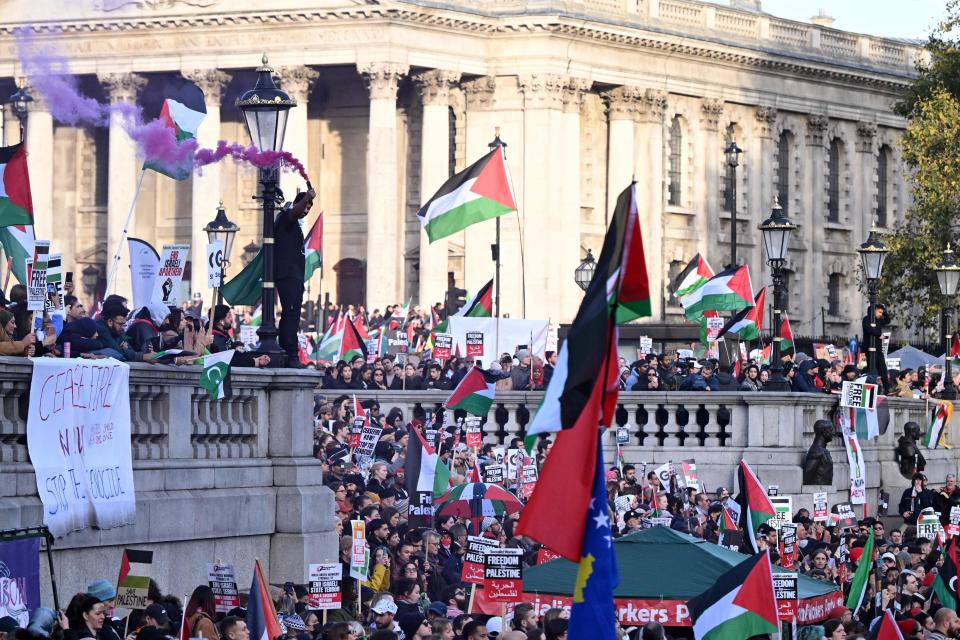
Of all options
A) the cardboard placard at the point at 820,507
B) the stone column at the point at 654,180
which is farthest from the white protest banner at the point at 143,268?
the stone column at the point at 654,180

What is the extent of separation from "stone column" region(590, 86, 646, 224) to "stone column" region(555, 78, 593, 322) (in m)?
2.21

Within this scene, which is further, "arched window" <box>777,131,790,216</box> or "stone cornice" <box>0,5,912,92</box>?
"arched window" <box>777,131,790,216</box>

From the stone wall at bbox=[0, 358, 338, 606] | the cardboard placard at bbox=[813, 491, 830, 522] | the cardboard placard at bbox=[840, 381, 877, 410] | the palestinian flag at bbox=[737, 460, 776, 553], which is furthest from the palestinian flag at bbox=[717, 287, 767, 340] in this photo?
the stone wall at bbox=[0, 358, 338, 606]

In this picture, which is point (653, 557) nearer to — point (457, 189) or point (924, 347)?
point (457, 189)

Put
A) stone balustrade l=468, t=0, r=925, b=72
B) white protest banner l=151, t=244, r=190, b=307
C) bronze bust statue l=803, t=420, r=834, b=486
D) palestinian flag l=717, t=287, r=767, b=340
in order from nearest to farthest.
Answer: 1. white protest banner l=151, t=244, r=190, b=307
2. bronze bust statue l=803, t=420, r=834, b=486
3. palestinian flag l=717, t=287, r=767, b=340
4. stone balustrade l=468, t=0, r=925, b=72

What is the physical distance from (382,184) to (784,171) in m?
19.7

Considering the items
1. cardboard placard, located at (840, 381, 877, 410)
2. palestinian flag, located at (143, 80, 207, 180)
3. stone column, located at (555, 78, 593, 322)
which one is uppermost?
stone column, located at (555, 78, 593, 322)

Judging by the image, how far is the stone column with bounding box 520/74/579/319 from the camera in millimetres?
70875

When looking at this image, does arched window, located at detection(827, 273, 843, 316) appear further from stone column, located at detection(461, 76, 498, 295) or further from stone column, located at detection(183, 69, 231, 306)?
stone column, located at detection(183, 69, 231, 306)

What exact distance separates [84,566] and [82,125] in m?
60.0

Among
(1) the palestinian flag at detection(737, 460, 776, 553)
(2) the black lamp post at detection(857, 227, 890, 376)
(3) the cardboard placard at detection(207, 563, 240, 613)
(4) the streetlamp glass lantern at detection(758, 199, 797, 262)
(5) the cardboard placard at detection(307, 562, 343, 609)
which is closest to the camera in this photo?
(3) the cardboard placard at detection(207, 563, 240, 613)

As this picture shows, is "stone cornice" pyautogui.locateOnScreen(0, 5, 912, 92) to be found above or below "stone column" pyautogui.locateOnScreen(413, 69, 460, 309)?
above

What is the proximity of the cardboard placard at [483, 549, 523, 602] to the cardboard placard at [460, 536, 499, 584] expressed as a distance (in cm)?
15

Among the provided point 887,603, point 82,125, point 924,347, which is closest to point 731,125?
point 924,347
